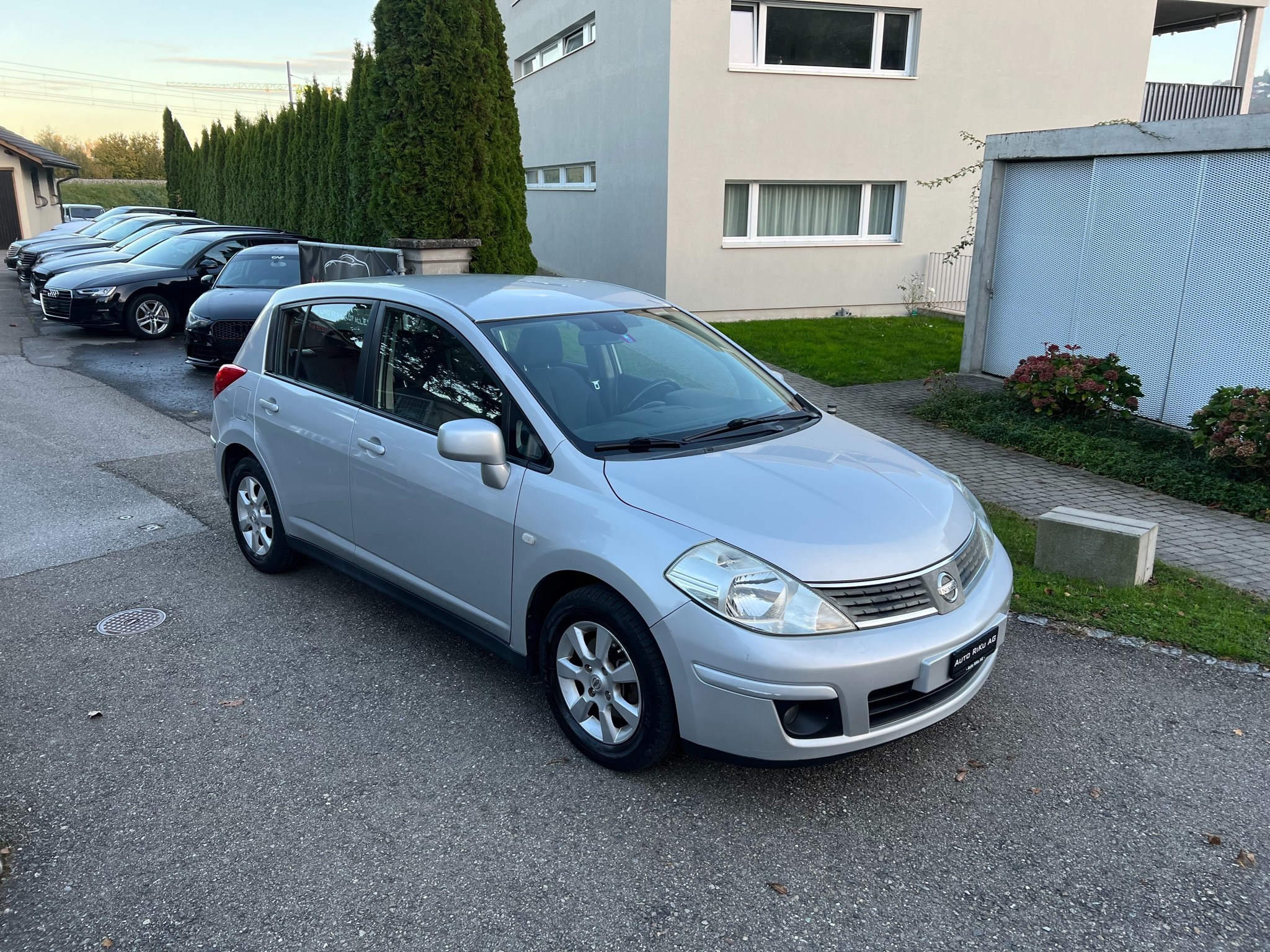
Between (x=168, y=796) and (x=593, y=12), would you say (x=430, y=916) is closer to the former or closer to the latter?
(x=168, y=796)

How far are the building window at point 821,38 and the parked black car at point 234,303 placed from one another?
799 cm

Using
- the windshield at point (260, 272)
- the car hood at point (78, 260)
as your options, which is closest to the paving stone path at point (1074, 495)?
the windshield at point (260, 272)

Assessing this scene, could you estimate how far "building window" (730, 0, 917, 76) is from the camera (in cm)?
1576

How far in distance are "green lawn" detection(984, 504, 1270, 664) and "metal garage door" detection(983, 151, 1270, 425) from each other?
3494 millimetres

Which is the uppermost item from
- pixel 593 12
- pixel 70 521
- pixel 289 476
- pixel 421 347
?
pixel 593 12

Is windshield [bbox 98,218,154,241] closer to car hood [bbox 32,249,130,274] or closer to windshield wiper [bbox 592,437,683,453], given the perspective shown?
car hood [bbox 32,249,130,274]

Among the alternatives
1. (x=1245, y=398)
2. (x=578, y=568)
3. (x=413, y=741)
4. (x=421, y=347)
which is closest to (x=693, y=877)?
(x=578, y=568)

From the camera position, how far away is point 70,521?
6797 millimetres

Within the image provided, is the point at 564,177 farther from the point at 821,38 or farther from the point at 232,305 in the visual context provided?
the point at 232,305

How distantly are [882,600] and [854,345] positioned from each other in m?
11.3

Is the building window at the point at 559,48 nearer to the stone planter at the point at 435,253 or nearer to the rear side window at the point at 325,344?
the stone planter at the point at 435,253

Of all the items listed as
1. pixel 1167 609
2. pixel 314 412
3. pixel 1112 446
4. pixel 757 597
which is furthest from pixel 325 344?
pixel 1112 446

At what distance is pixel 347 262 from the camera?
1117 cm

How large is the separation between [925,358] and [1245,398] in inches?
227
